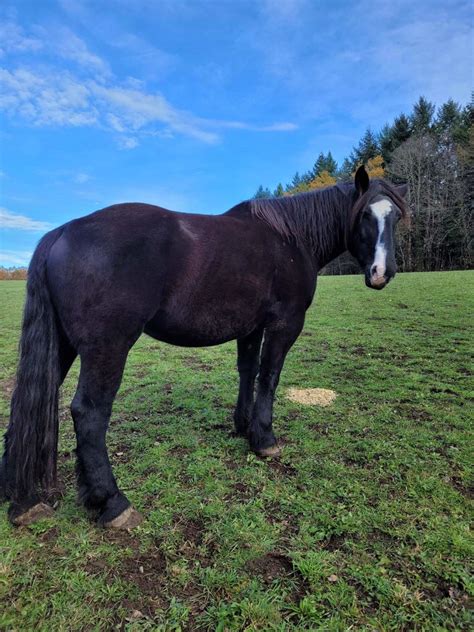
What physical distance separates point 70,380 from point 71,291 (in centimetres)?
398

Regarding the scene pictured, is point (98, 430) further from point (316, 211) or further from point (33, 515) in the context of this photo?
point (316, 211)

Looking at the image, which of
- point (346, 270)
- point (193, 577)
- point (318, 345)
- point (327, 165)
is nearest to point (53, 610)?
point (193, 577)

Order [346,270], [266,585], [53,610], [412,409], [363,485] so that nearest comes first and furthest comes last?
[53,610]
[266,585]
[363,485]
[412,409]
[346,270]

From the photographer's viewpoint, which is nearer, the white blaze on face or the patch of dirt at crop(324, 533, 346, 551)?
the patch of dirt at crop(324, 533, 346, 551)

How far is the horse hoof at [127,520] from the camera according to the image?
7.86 feet

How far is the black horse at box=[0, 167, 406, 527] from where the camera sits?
2.39 meters

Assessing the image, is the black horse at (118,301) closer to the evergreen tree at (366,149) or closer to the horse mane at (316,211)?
the horse mane at (316,211)

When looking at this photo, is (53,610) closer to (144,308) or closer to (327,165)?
(144,308)

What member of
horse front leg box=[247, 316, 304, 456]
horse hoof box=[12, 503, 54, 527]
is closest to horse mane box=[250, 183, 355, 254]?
horse front leg box=[247, 316, 304, 456]

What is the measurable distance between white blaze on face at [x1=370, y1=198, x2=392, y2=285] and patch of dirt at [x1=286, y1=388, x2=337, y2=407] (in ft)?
6.66

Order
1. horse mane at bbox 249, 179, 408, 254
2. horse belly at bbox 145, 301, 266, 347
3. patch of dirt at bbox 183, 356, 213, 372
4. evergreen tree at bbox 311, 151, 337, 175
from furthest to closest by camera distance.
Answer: evergreen tree at bbox 311, 151, 337, 175 → patch of dirt at bbox 183, 356, 213, 372 → horse mane at bbox 249, 179, 408, 254 → horse belly at bbox 145, 301, 266, 347

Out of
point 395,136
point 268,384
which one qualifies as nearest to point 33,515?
point 268,384

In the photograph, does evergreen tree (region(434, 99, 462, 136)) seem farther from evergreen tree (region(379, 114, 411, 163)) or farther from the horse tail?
the horse tail

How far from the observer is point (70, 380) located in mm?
5848
